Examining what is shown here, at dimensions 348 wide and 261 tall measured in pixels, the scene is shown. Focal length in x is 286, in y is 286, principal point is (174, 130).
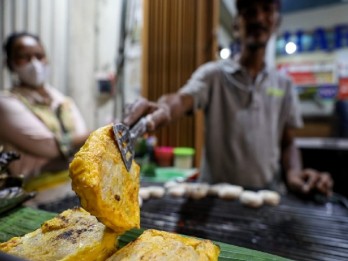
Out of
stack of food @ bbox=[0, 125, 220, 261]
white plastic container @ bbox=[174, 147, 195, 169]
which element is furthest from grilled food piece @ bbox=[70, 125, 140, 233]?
white plastic container @ bbox=[174, 147, 195, 169]

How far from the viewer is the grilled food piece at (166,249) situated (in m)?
0.83

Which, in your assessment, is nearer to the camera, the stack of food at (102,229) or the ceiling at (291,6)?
the stack of food at (102,229)

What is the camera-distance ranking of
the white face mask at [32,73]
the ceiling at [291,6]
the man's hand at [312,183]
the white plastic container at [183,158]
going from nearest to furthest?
the man's hand at [312,183] < the white face mask at [32,73] < the white plastic container at [183,158] < the ceiling at [291,6]

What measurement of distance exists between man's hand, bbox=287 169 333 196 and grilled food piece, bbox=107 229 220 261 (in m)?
1.46

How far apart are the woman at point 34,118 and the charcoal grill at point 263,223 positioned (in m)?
0.93

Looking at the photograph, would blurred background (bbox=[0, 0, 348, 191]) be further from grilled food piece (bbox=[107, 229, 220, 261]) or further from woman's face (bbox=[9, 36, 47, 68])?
grilled food piece (bbox=[107, 229, 220, 261])

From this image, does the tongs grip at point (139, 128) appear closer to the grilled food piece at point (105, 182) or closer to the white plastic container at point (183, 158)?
the grilled food piece at point (105, 182)

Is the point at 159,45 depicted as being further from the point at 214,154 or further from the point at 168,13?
the point at 214,154

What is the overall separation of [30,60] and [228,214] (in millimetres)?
2535

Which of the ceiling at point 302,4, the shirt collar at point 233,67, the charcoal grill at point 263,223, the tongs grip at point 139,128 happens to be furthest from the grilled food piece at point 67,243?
the ceiling at point 302,4

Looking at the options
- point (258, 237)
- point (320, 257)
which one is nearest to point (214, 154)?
point (258, 237)

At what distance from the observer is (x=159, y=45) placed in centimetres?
456

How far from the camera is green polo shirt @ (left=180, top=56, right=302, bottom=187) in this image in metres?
2.77

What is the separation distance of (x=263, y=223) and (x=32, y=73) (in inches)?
104
